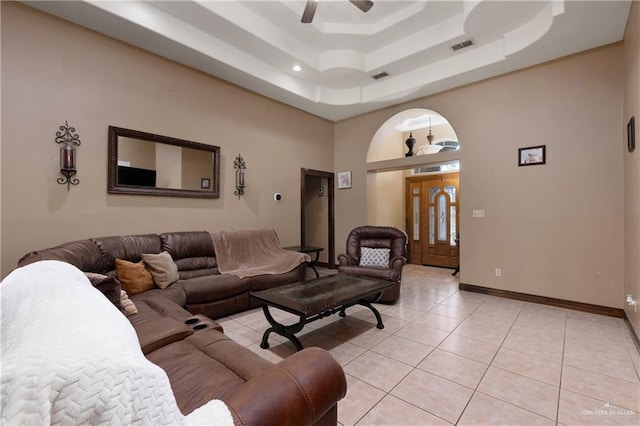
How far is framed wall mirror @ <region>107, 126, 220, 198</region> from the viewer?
3428mm

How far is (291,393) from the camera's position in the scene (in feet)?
3.29

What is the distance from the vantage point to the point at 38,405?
0.51 m

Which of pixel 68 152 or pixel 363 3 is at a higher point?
pixel 363 3

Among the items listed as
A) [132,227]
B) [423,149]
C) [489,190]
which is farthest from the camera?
[423,149]

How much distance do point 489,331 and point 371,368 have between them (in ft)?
5.01

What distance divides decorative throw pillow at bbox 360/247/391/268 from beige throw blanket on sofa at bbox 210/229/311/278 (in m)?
0.91

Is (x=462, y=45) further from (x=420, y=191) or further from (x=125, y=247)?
(x=125, y=247)

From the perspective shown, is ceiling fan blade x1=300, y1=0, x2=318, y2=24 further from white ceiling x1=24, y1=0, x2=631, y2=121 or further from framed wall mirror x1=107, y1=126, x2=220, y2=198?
framed wall mirror x1=107, y1=126, x2=220, y2=198

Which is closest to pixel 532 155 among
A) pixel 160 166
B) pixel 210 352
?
pixel 210 352

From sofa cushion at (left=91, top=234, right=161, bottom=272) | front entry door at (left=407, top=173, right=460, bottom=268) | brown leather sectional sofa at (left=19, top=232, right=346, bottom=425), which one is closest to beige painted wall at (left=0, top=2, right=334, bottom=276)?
sofa cushion at (left=91, top=234, right=161, bottom=272)

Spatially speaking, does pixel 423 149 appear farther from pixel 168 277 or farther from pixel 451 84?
pixel 168 277

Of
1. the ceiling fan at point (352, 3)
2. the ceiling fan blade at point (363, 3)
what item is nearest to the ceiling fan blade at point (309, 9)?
the ceiling fan at point (352, 3)

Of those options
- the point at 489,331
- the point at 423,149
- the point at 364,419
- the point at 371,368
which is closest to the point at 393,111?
the point at 423,149

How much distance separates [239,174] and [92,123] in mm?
1969
